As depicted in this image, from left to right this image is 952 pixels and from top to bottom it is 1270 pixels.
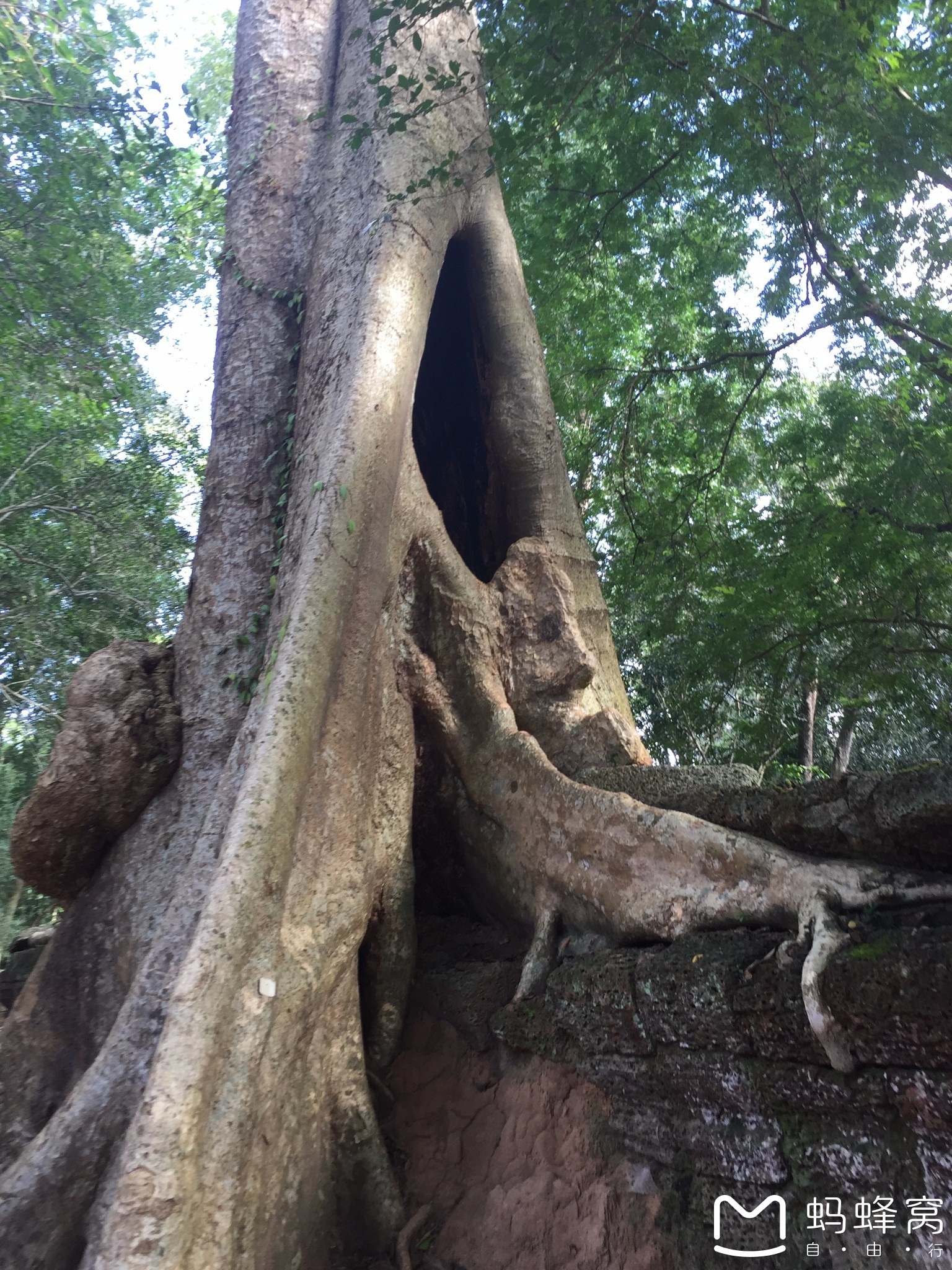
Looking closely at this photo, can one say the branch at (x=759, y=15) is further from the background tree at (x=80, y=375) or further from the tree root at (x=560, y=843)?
the background tree at (x=80, y=375)

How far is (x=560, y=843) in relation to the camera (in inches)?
120

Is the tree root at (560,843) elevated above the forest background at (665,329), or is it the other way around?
the forest background at (665,329)

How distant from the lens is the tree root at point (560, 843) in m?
2.32

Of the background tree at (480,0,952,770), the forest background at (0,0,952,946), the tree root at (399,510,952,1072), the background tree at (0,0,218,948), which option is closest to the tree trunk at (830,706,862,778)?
the forest background at (0,0,952,946)

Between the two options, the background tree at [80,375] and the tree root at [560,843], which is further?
the background tree at [80,375]

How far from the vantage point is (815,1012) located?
6.57ft

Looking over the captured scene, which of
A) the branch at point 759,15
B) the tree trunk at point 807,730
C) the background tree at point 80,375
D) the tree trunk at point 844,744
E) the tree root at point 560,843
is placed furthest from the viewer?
the tree trunk at point 844,744

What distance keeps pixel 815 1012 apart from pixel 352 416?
249 cm

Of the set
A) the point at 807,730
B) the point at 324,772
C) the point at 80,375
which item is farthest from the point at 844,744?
the point at 80,375

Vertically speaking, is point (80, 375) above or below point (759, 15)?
above

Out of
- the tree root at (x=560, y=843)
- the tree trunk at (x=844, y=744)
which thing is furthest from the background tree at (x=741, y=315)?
the tree root at (x=560, y=843)

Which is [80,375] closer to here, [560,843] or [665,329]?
[665,329]

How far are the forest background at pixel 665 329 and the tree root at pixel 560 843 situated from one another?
2036 millimetres

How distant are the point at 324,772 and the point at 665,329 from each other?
5.48 metres
